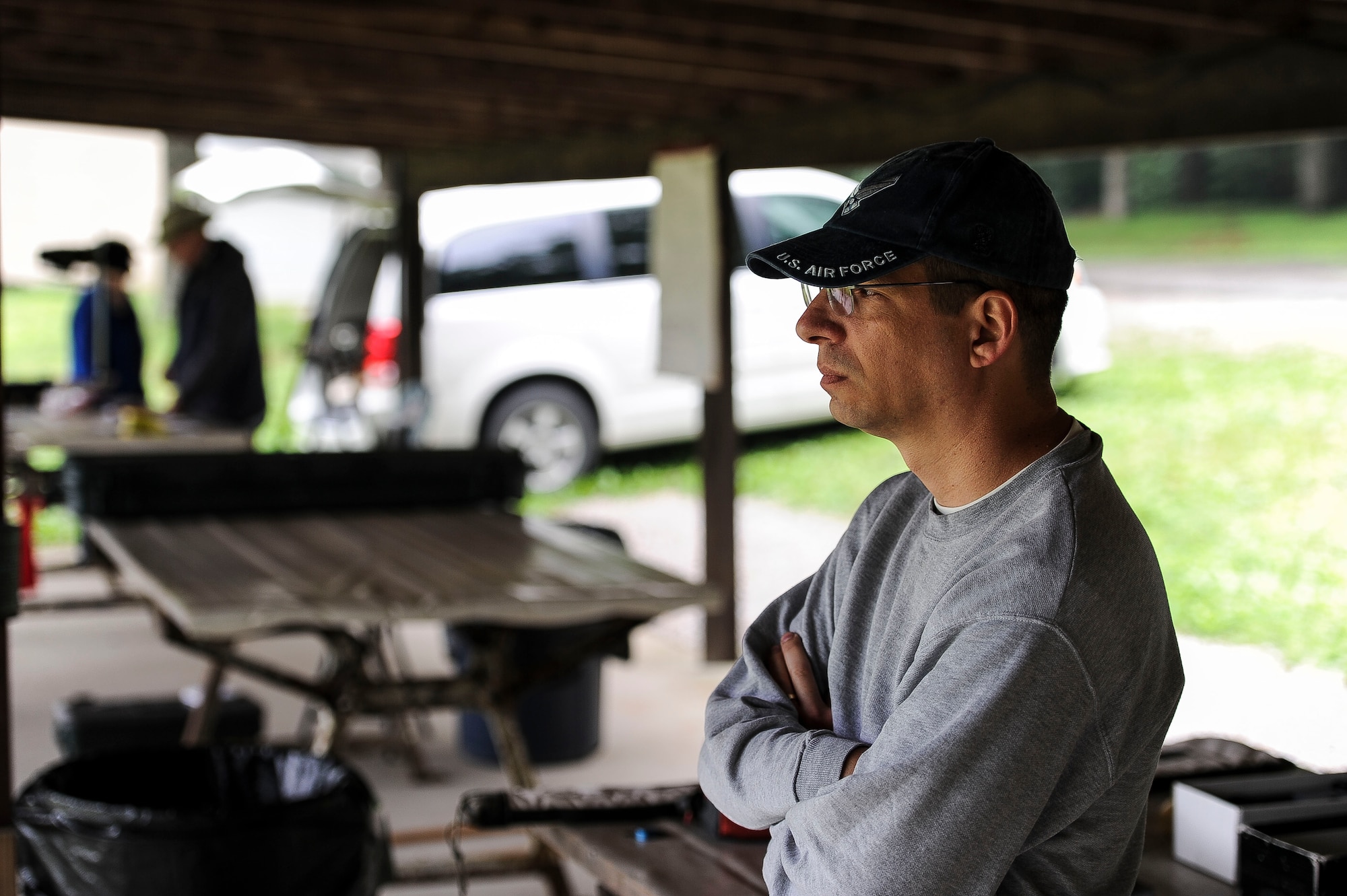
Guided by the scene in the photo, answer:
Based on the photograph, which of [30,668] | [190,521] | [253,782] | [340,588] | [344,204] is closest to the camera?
[253,782]

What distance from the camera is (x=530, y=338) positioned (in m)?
9.60

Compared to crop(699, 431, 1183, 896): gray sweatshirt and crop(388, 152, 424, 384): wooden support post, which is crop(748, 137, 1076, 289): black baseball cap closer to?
crop(699, 431, 1183, 896): gray sweatshirt

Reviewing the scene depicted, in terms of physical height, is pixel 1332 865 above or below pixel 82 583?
above

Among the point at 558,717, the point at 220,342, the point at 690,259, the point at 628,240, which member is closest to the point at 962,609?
the point at 558,717

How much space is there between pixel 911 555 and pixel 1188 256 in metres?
12.6

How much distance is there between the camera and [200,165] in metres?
10.2

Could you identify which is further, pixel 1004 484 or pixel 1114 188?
pixel 1114 188

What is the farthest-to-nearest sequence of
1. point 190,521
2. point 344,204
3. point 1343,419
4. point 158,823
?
point 344,204 → point 1343,419 → point 190,521 → point 158,823

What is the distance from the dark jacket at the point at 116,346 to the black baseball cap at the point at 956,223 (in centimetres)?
731

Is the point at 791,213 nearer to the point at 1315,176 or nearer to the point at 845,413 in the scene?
the point at 845,413

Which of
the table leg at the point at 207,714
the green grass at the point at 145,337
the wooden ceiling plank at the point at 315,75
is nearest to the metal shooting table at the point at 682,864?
the table leg at the point at 207,714

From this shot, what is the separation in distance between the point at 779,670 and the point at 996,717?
487mm

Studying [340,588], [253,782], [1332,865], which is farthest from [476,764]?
[1332,865]

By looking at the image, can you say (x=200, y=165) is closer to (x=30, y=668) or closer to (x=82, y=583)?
(x=82, y=583)
